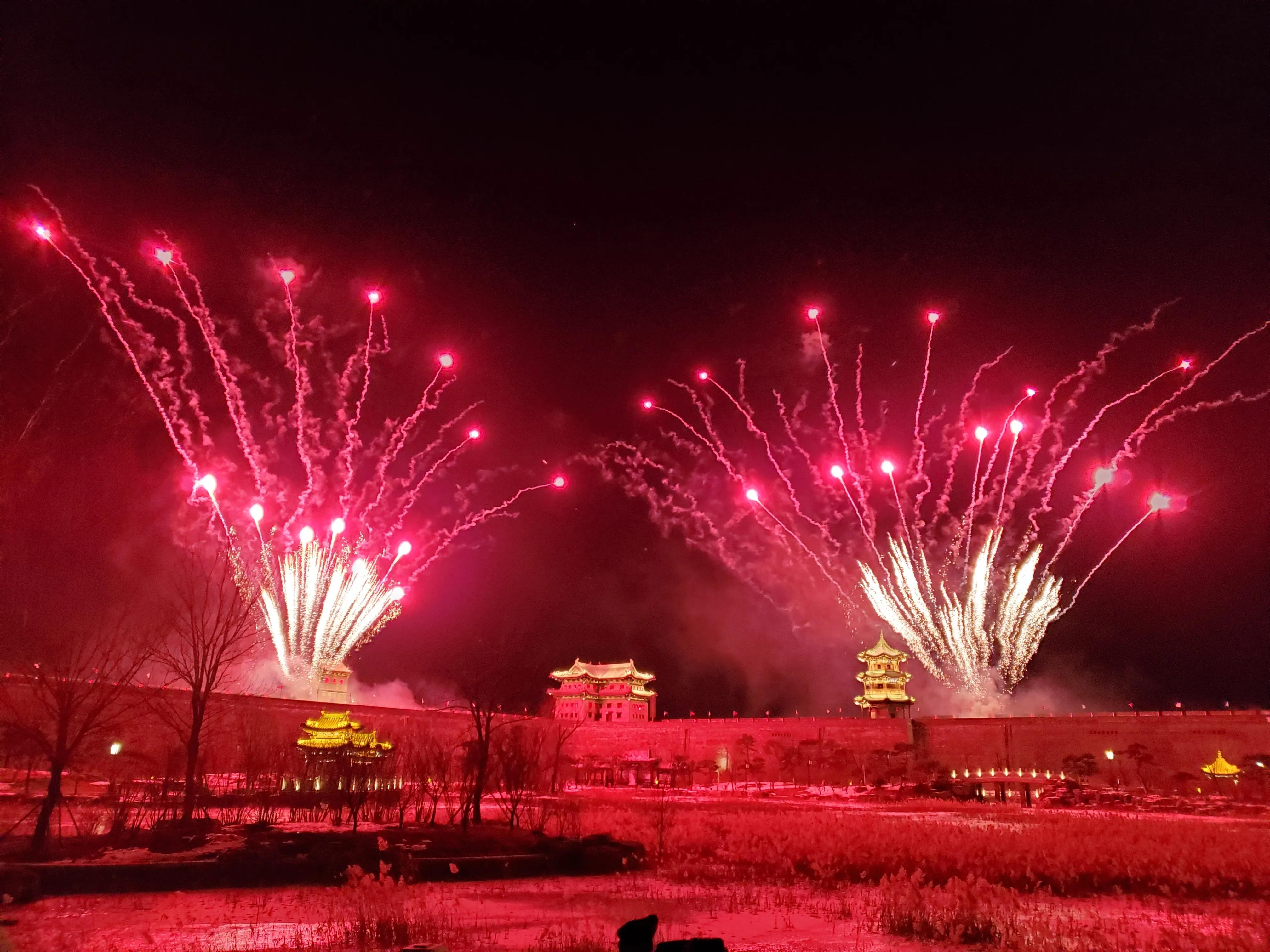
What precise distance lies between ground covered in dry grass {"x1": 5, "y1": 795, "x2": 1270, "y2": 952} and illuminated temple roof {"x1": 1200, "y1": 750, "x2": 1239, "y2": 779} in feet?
101

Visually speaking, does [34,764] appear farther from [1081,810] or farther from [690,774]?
[1081,810]

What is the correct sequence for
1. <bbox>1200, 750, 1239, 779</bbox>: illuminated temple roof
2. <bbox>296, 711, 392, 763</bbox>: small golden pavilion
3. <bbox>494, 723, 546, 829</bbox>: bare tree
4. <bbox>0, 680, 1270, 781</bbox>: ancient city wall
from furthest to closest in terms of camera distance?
1. <bbox>0, 680, 1270, 781</bbox>: ancient city wall
2. <bbox>1200, 750, 1239, 779</bbox>: illuminated temple roof
3. <bbox>296, 711, 392, 763</bbox>: small golden pavilion
4. <bbox>494, 723, 546, 829</bbox>: bare tree

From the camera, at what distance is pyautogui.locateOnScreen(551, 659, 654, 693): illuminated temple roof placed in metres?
86.2

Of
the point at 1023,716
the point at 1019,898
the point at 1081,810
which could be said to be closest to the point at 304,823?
the point at 1019,898

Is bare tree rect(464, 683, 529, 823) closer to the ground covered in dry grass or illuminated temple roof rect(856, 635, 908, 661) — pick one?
the ground covered in dry grass

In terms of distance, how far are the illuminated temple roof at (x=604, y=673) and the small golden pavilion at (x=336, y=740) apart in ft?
156

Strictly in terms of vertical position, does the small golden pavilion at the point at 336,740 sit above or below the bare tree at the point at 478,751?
below

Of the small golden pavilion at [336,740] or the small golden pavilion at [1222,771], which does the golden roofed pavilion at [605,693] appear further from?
the small golden pavilion at [1222,771]

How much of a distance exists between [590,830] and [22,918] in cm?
1133

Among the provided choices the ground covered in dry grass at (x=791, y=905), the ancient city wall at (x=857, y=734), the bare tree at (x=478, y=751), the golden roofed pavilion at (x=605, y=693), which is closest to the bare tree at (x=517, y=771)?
the bare tree at (x=478, y=751)

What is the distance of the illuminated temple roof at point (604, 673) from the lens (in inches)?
3396

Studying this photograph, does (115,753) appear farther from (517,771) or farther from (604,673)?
(604,673)

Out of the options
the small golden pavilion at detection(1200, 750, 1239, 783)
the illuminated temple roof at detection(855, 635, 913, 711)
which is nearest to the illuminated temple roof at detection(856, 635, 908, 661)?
the illuminated temple roof at detection(855, 635, 913, 711)

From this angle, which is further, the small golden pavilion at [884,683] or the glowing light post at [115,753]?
the small golden pavilion at [884,683]
